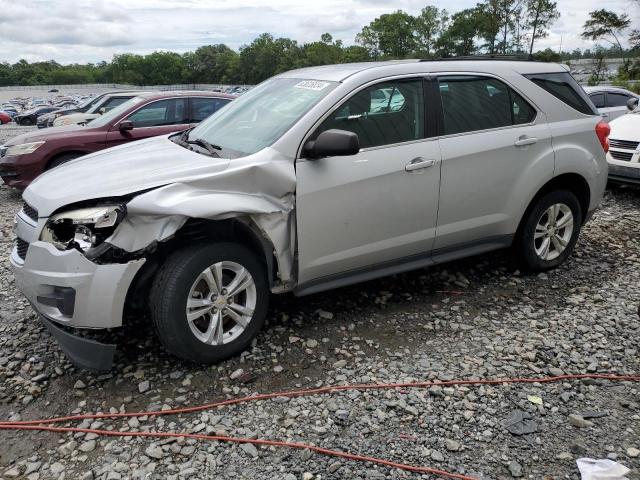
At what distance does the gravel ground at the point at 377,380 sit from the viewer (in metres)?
2.68

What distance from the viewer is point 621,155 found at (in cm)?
773

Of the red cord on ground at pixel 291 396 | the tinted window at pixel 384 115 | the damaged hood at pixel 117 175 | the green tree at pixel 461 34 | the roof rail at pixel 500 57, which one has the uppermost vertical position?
the green tree at pixel 461 34

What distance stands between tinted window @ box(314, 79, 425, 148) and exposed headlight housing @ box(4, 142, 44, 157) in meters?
6.09

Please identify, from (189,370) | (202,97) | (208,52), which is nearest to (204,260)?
(189,370)

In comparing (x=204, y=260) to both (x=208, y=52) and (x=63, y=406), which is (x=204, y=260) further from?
(x=208, y=52)

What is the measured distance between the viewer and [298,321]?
13.2 feet

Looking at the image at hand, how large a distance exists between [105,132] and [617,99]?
11.3 meters

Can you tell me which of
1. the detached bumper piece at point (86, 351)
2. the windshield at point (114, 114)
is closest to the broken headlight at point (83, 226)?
the detached bumper piece at point (86, 351)

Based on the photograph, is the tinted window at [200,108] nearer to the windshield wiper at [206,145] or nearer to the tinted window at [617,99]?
the windshield wiper at [206,145]

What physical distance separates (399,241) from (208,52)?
153147mm

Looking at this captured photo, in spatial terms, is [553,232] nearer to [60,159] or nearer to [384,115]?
[384,115]

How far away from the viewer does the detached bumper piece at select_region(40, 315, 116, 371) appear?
3.06 m

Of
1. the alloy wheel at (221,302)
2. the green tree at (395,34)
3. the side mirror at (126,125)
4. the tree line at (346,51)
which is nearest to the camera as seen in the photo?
the alloy wheel at (221,302)

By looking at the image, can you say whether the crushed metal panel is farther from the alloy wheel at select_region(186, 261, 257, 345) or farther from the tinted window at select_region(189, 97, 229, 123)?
the tinted window at select_region(189, 97, 229, 123)
